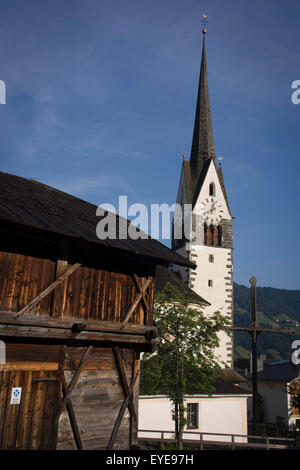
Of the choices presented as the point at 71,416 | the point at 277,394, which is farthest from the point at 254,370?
the point at 277,394

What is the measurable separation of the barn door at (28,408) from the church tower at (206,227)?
24.6 meters

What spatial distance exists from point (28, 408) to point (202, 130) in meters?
39.3

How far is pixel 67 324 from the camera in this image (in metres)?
11.0

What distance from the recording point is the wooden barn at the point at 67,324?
10.3m

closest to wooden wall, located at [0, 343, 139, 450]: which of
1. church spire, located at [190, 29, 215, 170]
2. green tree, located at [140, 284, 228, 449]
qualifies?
green tree, located at [140, 284, 228, 449]

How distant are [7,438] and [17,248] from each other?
15.5ft

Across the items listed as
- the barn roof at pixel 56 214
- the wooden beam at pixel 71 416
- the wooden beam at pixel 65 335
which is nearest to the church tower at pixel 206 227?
the barn roof at pixel 56 214

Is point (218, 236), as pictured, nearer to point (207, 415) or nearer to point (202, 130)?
point (202, 130)

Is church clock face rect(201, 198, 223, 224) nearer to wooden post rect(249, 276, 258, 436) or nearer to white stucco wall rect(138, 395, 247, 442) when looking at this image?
wooden post rect(249, 276, 258, 436)

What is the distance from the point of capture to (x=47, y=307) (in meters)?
10.9

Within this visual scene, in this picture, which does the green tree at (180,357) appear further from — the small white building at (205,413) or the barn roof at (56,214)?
the barn roof at (56,214)

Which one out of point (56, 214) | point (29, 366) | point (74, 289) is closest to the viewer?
point (29, 366)

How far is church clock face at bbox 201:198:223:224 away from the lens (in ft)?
129
